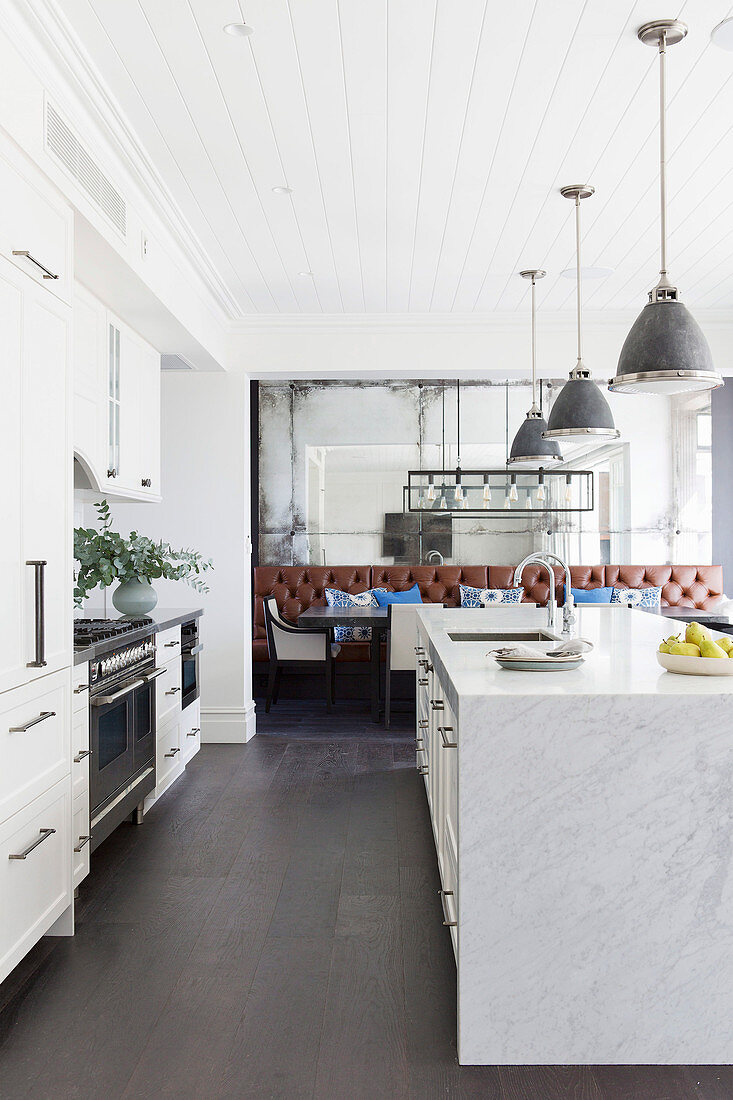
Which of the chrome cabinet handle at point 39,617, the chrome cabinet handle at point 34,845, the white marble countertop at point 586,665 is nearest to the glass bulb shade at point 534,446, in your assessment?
the white marble countertop at point 586,665

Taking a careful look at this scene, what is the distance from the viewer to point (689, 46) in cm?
262

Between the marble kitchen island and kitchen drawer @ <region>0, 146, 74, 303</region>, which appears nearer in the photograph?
the marble kitchen island

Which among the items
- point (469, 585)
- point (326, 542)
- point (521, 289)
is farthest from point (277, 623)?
point (521, 289)

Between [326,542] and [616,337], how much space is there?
316 centimetres

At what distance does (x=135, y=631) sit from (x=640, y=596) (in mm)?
4682

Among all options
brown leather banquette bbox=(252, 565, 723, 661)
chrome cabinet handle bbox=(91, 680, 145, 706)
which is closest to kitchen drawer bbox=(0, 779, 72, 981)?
chrome cabinet handle bbox=(91, 680, 145, 706)

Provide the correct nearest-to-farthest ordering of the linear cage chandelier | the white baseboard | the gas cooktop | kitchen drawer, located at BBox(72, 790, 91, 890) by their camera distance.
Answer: kitchen drawer, located at BBox(72, 790, 91, 890)
the gas cooktop
the white baseboard
the linear cage chandelier

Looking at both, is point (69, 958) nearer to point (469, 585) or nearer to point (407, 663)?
point (407, 663)

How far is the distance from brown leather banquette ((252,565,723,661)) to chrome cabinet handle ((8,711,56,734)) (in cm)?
480

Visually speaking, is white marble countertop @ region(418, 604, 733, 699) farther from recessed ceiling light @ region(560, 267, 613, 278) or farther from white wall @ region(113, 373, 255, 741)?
recessed ceiling light @ region(560, 267, 613, 278)

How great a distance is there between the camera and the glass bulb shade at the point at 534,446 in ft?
15.8

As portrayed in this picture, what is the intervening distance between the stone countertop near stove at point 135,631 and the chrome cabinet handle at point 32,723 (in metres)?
0.34

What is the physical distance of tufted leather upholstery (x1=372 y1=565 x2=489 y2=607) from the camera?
24.5 feet

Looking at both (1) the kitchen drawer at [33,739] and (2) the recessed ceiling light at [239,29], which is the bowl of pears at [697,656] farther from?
(2) the recessed ceiling light at [239,29]
